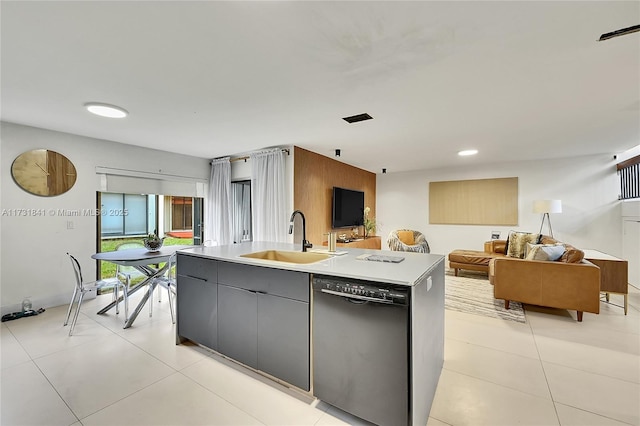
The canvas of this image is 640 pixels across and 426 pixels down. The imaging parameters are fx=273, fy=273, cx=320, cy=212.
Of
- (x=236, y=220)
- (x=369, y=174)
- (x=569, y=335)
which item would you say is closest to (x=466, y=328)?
(x=569, y=335)

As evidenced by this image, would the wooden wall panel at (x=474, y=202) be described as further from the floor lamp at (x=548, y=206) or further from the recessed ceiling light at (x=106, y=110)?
the recessed ceiling light at (x=106, y=110)

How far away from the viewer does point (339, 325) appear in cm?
166

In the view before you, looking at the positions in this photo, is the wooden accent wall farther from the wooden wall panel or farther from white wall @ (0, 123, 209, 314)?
white wall @ (0, 123, 209, 314)

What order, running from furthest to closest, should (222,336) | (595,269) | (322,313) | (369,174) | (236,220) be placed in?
(369,174) → (236,220) → (595,269) → (222,336) → (322,313)

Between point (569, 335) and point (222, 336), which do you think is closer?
point (222, 336)

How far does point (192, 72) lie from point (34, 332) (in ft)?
10.5

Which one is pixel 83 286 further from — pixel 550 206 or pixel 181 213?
pixel 550 206

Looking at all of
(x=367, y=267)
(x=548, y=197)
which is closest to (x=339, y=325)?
(x=367, y=267)

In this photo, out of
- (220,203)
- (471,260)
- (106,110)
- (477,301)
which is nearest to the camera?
(106,110)

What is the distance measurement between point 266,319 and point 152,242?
2395 mm

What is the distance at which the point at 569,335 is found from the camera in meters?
2.82

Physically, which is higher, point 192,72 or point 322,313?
point 192,72

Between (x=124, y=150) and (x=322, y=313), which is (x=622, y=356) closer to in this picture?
(x=322, y=313)

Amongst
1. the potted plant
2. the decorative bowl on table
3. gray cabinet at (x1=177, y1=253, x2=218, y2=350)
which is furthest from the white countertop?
the potted plant
